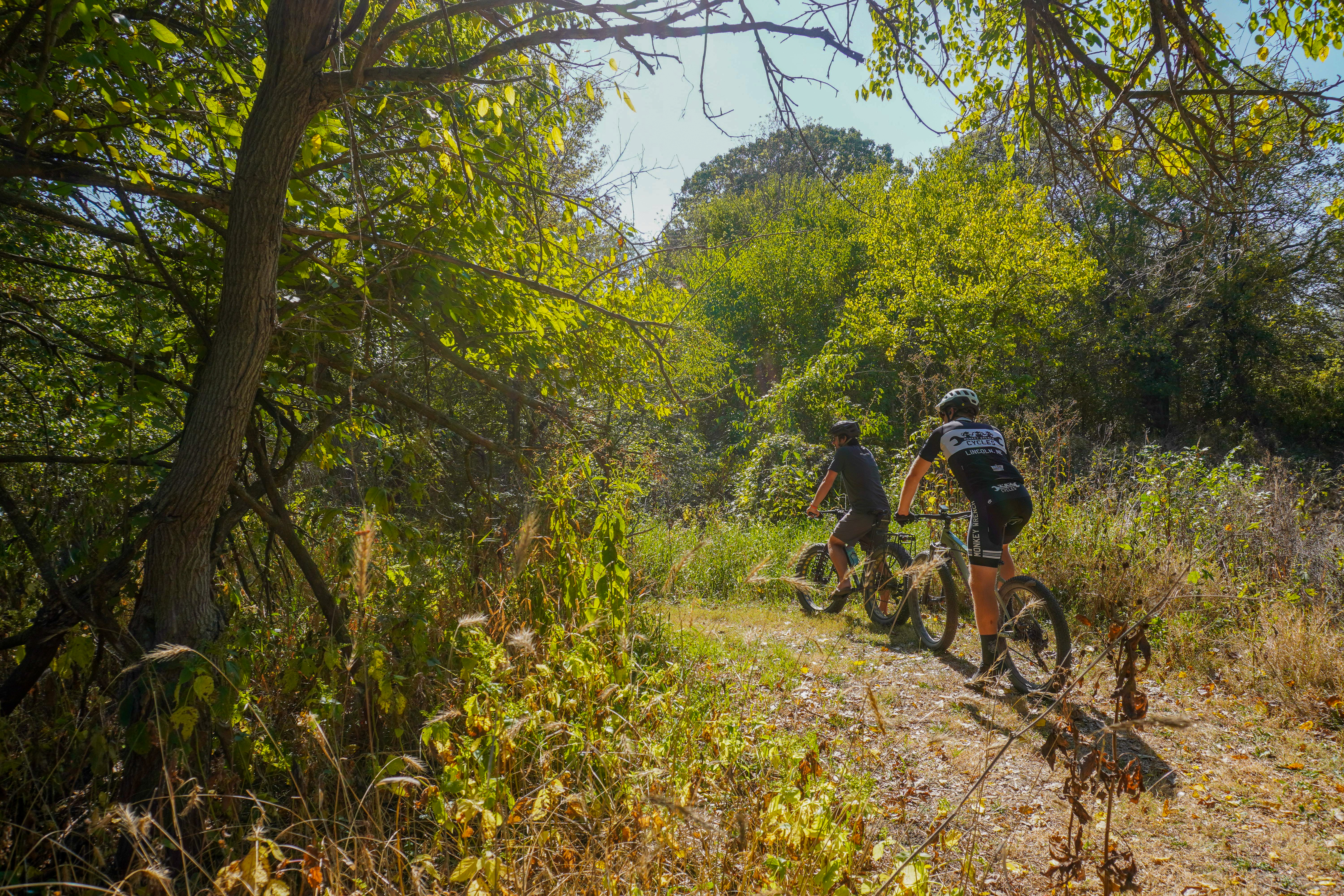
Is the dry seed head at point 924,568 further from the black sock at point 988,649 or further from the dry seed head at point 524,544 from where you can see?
the dry seed head at point 524,544

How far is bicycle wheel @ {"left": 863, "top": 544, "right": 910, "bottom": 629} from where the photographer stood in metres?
5.88

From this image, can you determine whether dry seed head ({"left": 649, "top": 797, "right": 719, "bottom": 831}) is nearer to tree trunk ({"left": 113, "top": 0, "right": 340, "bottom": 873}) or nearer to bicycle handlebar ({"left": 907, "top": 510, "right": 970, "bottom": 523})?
tree trunk ({"left": 113, "top": 0, "right": 340, "bottom": 873})

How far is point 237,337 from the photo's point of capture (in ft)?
7.77

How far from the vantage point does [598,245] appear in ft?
20.5

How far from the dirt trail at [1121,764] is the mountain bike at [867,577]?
2.80 feet

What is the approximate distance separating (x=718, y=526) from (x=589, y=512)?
6.18 m

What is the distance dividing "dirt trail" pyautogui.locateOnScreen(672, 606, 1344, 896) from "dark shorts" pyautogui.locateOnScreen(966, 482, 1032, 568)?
3.07ft

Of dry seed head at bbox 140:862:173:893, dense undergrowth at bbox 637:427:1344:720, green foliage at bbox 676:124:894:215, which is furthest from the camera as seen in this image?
green foliage at bbox 676:124:894:215

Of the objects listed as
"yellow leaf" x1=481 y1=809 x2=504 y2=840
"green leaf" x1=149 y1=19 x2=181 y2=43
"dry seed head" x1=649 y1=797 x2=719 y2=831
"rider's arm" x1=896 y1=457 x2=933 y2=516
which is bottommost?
"yellow leaf" x1=481 y1=809 x2=504 y2=840

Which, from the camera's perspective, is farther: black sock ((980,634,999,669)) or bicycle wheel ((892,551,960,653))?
bicycle wheel ((892,551,960,653))

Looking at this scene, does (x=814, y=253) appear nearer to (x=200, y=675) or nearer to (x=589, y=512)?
(x=589, y=512)

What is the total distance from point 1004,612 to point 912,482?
115cm

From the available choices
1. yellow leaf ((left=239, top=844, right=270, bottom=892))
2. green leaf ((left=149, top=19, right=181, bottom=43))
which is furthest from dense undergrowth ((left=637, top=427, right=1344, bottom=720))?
green leaf ((left=149, top=19, right=181, bottom=43))

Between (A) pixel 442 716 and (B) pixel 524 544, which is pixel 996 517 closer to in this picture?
(B) pixel 524 544
